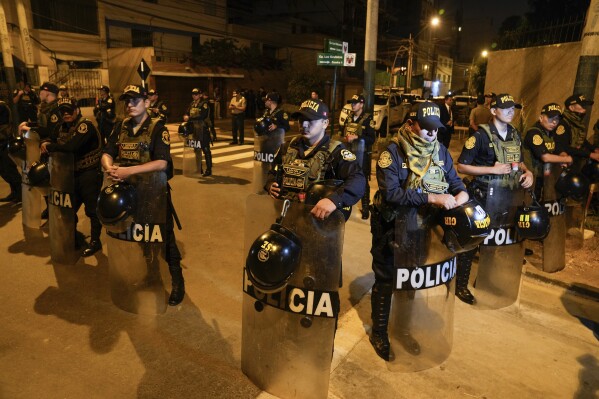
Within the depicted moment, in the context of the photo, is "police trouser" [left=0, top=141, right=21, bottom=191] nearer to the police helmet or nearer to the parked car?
the police helmet

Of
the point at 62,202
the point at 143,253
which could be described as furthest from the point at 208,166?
the point at 143,253

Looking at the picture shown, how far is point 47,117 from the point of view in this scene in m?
5.83

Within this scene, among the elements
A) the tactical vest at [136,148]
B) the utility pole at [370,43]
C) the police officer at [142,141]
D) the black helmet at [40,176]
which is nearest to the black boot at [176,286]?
the police officer at [142,141]

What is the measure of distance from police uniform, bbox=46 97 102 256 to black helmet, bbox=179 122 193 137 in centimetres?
438

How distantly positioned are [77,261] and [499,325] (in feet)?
15.4

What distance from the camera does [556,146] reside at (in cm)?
524

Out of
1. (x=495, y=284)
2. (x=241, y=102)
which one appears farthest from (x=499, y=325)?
(x=241, y=102)

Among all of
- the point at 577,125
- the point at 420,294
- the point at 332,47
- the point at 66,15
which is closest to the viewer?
the point at 420,294

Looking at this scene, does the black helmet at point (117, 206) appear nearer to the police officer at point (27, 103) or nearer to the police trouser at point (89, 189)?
the police trouser at point (89, 189)

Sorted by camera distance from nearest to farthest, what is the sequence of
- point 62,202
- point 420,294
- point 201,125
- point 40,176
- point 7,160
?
point 420,294, point 62,202, point 40,176, point 7,160, point 201,125

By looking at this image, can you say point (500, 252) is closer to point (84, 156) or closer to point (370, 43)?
point (84, 156)

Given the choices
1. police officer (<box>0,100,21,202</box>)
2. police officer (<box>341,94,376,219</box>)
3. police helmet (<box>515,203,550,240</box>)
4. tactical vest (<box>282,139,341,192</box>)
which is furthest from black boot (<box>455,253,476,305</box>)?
police officer (<box>0,100,21,202</box>)

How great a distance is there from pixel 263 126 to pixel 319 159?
4.47 meters

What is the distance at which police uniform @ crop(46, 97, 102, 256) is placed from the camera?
482 centimetres
